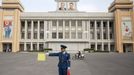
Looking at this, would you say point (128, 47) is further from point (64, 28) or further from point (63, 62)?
point (63, 62)

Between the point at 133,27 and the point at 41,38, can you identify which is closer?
the point at 133,27

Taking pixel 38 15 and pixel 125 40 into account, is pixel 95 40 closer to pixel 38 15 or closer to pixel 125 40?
pixel 125 40

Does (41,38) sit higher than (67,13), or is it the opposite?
(67,13)

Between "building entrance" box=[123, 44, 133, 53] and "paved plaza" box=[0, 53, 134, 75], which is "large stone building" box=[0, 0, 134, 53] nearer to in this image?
"building entrance" box=[123, 44, 133, 53]

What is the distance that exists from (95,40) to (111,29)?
777cm

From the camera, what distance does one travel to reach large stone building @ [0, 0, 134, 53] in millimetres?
98062

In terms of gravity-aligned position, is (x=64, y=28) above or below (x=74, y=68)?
above

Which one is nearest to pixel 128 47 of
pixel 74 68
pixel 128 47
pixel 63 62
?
pixel 128 47

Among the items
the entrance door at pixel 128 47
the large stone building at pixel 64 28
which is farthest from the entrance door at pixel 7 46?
the entrance door at pixel 128 47

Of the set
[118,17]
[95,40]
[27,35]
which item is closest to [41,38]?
[27,35]

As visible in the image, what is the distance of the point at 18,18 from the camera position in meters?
99.5

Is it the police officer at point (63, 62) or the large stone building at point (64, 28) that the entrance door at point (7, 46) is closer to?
the large stone building at point (64, 28)

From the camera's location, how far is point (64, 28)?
338ft

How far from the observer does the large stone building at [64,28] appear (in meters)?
98.1
